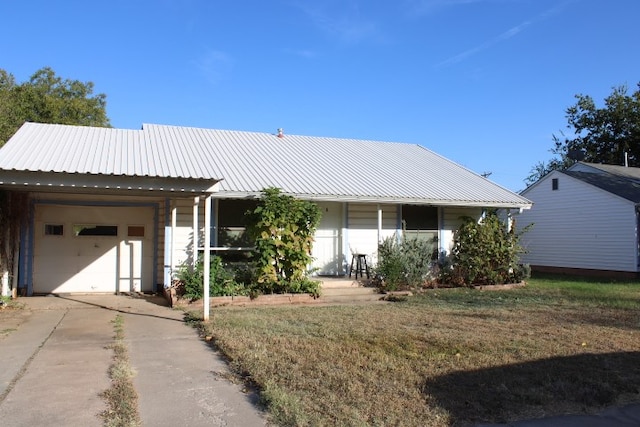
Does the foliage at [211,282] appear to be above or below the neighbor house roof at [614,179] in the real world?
below

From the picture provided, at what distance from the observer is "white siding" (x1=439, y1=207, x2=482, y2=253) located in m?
15.3

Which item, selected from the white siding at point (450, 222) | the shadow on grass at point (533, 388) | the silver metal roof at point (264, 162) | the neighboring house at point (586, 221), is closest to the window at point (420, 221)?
the white siding at point (450, 222)

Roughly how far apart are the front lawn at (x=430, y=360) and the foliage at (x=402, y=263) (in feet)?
7.36

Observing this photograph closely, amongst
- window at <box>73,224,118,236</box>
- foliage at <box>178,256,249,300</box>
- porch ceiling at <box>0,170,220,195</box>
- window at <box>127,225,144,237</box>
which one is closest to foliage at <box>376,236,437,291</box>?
foliage at <box>178,256,249,300</box>

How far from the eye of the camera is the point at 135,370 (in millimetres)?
5926

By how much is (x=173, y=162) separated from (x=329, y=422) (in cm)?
983

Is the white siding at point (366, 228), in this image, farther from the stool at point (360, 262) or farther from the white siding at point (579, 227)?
the white siding at point (579, 227)

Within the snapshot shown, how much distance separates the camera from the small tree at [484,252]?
14.3m

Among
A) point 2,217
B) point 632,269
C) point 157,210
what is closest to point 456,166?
point 632,269

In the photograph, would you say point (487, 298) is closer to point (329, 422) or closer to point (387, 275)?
point (387, 275)

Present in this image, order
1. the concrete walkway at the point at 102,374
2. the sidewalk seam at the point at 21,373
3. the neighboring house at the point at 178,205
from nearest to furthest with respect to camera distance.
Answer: the concrete walkway at the point at 102,374 → the sidewalk seam at the point at 21,373 → the neighboring house at the point at 178,205

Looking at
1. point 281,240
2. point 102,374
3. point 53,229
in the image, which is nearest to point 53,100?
point 53,229

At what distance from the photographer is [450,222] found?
610 inches

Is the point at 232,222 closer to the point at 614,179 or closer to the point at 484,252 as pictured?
the point at 484,252
